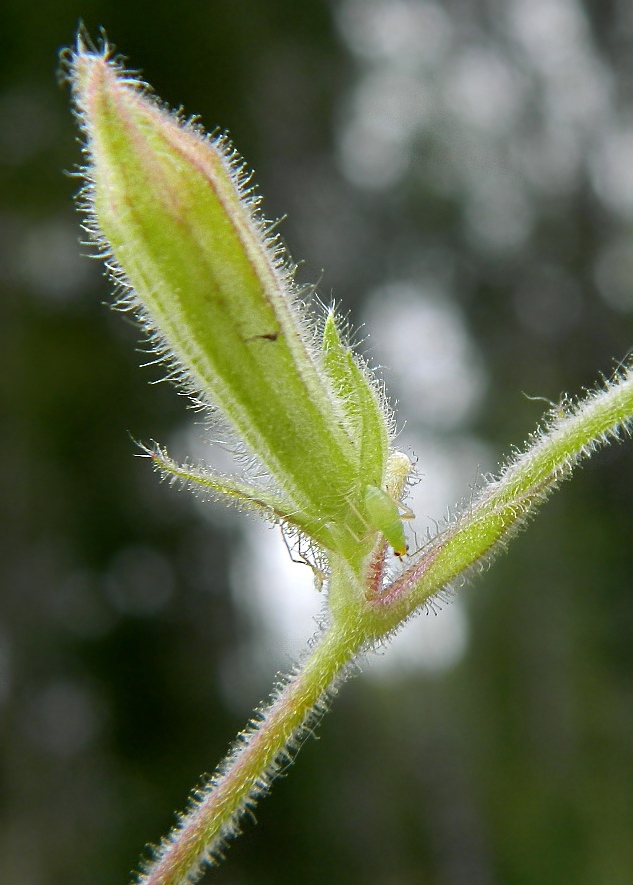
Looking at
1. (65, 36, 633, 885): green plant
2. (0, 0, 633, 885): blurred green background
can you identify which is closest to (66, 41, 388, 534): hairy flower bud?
(65, 36, 633, 885): green plant

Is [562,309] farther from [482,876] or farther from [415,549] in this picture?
Result: [415,549]

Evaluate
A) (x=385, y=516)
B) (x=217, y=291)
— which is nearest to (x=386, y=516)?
(x=385, y=516)

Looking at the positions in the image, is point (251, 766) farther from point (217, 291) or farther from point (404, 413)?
point (404, 413)

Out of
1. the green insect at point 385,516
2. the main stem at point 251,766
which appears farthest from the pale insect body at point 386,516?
the main stem at point 251,766

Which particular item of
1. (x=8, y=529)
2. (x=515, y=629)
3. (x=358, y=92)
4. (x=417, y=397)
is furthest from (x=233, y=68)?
(x=515, y=629)

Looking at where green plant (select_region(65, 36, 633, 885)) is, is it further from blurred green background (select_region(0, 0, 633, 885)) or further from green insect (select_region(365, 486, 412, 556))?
blurred green background (select_region(0, 0, 633, 885))

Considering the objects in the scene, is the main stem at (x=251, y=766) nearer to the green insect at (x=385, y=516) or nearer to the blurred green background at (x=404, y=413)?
the green insect at (x=385, y=516)
